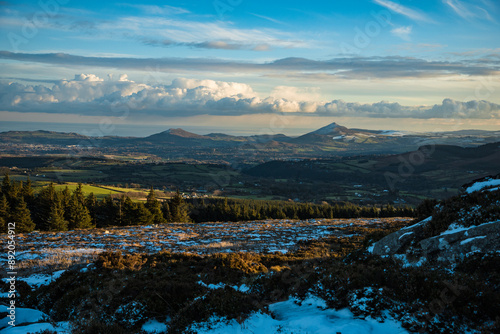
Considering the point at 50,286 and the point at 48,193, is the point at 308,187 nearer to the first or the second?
the point at 48,193

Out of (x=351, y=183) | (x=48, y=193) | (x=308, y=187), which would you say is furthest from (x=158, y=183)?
(x=351, y=183)

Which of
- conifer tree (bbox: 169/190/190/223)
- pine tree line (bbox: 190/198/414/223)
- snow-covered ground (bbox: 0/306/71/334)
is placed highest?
snow-covered ground (bbox: 0/306/71/334)

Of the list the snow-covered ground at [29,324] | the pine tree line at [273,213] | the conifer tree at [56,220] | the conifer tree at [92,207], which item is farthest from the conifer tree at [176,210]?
the snow-covered ground at [29,324]

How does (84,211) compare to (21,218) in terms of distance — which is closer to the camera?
(21,218)

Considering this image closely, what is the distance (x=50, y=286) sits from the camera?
11.9 meters

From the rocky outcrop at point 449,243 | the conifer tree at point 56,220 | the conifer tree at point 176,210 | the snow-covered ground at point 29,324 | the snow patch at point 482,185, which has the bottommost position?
the conifer tree at point 176,210

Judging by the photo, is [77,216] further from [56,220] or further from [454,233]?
[454,233]

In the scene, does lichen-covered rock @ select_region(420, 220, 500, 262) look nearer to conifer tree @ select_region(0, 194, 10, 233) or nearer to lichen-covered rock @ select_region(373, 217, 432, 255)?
lichen-covered rock @ select_region(373, 217, 432, 255)

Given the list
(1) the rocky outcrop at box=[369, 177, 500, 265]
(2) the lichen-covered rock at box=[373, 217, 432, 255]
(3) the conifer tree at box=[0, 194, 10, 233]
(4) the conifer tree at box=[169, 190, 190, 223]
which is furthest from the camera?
(4) the conifer tree at box=[169, 190, 190, 223]

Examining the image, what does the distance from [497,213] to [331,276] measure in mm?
6932

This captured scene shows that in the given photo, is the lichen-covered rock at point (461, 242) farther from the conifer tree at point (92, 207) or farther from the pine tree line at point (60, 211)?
the conifer tree at point (92, 207)

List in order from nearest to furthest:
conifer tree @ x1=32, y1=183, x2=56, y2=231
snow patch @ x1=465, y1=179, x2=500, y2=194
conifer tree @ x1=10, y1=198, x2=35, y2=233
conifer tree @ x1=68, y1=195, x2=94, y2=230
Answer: snow patch @ x1=465, y1=179, x2=500, y2=194
conifer tree @ x1=10, y1=198, x2=35, y2=233
conifer tree @ x1=32, y1=183, x2=56, y2=231
conifer tree @ x1=68, y1=195, x2=94, y2=230

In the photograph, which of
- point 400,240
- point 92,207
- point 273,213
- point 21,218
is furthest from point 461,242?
point 92,207

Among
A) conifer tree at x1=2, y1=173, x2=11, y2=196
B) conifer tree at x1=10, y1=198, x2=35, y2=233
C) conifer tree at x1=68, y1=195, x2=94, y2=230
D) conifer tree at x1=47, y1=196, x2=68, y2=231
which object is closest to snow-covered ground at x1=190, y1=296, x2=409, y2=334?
conifer tree at x1=47, y1=196, x2=68, y2=231
